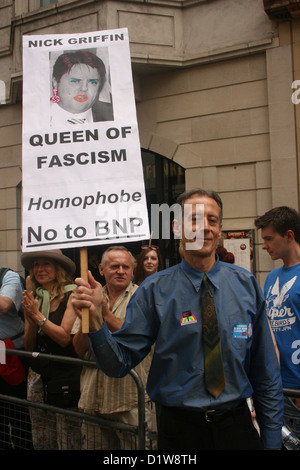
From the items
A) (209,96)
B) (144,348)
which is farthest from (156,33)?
(144,348)

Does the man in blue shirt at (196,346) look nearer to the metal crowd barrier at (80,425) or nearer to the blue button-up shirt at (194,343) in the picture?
the blue button-up shirt at (194,343)

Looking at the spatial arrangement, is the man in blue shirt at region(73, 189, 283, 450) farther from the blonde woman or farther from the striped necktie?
the blonde woman

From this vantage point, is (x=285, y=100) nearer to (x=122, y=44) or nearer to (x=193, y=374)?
(x=122, y=44)

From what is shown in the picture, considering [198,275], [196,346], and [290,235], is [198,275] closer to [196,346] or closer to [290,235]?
[196,346]

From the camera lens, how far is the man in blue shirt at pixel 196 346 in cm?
201

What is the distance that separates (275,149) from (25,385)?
5.17m

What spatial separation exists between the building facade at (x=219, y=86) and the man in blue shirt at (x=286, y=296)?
385cm

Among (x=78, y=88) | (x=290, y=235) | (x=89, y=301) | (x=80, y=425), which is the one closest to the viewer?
(x=89, y=301)

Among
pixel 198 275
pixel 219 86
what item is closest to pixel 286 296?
pixel 198 275

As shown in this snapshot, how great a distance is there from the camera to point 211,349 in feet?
6.67

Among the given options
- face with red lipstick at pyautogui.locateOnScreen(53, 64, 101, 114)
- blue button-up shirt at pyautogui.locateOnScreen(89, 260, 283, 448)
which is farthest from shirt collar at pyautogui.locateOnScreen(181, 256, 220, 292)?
face with red lipstick at pyautogui.locateOnScreen(53, 64, 101, 114)

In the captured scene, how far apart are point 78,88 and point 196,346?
165cm

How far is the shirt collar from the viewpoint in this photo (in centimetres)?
216

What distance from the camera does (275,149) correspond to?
7051mm
